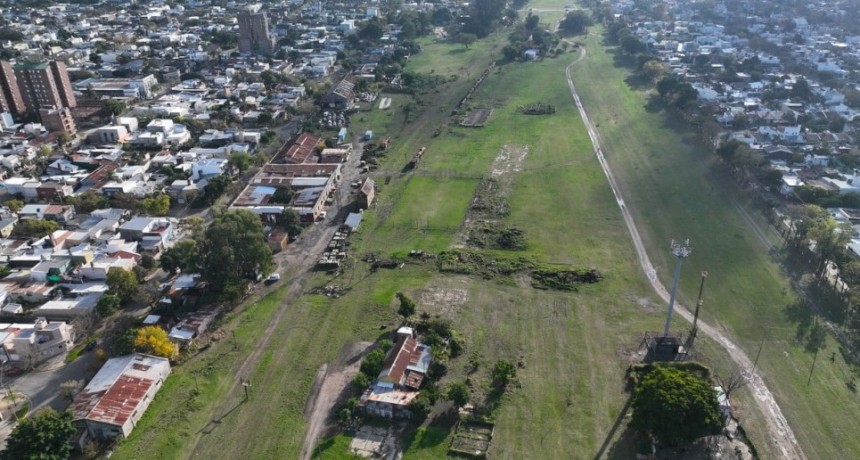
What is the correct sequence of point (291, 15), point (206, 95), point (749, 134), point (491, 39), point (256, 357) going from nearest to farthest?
point (256, 357), point (749, 134), point (206, 95), point (491, 39), point (291, 15)

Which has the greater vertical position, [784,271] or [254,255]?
[254,255]

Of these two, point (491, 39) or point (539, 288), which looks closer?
point (539, 288)

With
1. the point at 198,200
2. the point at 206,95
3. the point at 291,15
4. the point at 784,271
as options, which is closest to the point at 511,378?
the point at 784,271

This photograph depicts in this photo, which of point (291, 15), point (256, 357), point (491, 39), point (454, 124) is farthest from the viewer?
point (291, 15)

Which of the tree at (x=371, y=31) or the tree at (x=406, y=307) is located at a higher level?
the tree at (x=371, y=31)

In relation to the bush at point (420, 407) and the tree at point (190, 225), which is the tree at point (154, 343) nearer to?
the tree at point (190, 225)

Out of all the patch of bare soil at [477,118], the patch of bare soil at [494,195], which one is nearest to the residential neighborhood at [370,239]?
the patch of bare soil at [494,195]

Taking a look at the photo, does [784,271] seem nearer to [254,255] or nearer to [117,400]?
[254,255]
